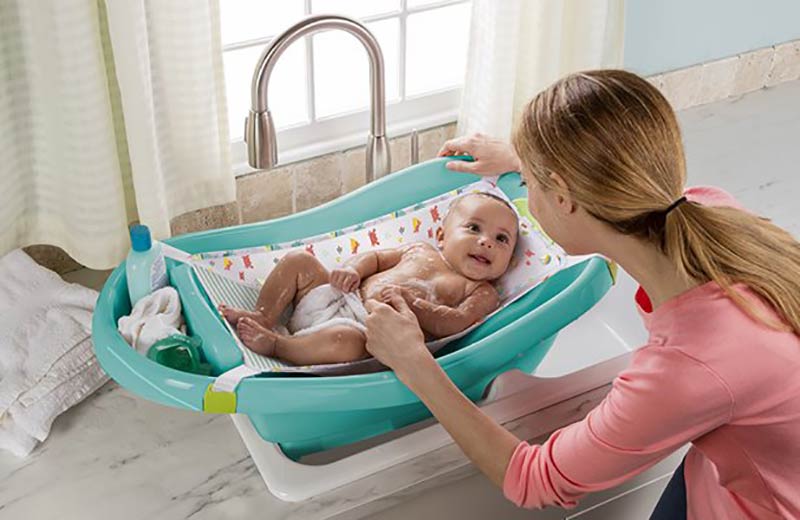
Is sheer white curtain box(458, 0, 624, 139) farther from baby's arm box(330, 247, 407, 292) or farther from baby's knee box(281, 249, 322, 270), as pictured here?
baby's knee box(281, 249, 322, 270)

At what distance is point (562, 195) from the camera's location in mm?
1333

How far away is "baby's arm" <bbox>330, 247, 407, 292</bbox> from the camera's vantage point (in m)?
1.76

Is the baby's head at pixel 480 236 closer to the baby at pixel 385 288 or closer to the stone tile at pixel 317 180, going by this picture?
the baby at pixel 385 288

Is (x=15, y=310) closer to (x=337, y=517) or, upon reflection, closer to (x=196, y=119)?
(x=196, y=119)

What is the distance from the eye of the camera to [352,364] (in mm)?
1604

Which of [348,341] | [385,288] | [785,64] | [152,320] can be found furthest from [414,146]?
[785,64]

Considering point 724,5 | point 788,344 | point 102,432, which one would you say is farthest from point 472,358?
point 724,5

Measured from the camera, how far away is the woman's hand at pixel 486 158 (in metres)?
1.96

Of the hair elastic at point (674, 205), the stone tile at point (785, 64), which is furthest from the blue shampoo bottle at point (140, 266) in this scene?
the stone tile at point (785, 64)

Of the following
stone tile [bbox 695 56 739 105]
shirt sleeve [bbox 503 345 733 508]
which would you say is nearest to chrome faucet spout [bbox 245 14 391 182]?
shirt sleeve [bbox 503 345 733 508]

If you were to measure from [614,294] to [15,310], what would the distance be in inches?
44.8

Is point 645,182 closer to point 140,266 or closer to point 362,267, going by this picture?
point 362,267

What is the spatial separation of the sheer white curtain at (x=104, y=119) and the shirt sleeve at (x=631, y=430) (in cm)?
84

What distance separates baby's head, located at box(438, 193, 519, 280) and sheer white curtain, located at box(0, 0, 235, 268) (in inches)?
17.6
